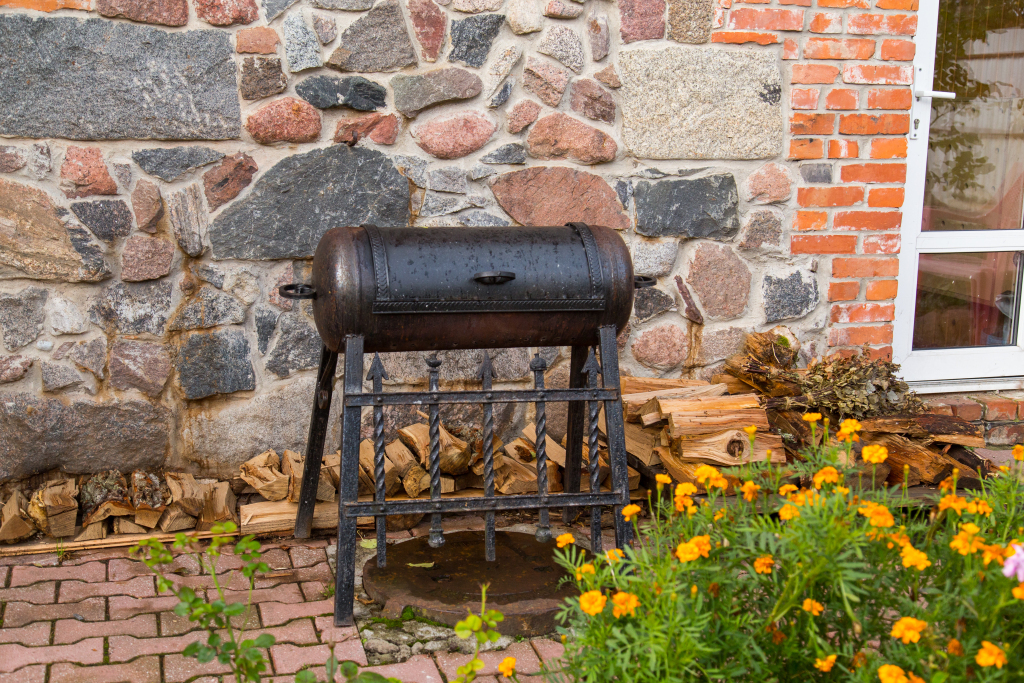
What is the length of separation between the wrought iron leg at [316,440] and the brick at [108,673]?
830 mm

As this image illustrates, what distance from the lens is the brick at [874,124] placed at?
338cm

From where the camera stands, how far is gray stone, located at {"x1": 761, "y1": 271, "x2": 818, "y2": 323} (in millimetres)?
3445

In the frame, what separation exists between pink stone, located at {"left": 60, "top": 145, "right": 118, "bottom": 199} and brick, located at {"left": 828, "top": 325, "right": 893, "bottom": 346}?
9.24ft

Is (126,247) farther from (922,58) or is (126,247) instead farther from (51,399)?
(922,58)

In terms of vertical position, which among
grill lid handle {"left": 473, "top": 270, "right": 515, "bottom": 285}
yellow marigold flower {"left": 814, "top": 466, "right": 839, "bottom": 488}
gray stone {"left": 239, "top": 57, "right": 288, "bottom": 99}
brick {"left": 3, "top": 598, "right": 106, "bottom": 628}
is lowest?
brick {"left": 3, "top": 598, "right": 106, "bottom": 628}

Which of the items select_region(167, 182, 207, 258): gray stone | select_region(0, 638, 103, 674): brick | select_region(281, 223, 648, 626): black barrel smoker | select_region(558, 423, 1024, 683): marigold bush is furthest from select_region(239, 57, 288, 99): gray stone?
select_region(558, 423, 1024, 683): marigold bush

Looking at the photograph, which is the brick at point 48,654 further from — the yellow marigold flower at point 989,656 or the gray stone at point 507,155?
the gray stone at point 507,155

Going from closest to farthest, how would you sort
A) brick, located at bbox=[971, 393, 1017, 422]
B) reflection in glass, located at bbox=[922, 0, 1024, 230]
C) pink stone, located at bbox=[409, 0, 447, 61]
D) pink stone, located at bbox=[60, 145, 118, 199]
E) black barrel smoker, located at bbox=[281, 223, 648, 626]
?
black barrel smoker, located at bbox=[281, 223, 648, 626] < pink stone, located at bbox=[60, 145, 118, 199] < pink stone, located at bbox=[409, 0, 447, 61] < reflection in glass, located at bbox=[922, 0, 1024, 230] < brick, located at bbox=[971, 393, 1017, 422]

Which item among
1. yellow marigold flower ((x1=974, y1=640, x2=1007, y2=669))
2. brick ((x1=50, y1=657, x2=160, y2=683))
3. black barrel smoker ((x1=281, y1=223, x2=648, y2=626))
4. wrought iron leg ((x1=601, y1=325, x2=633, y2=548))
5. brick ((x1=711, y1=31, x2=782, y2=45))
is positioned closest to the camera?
yellow marigold flower ((x1=974, y1=640, x2=1007, y2=669))

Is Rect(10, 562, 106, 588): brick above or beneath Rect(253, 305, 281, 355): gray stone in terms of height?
beneath

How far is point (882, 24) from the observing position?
3.34 meters

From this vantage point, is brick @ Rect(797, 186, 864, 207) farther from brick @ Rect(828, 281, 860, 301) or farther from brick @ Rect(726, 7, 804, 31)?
brick @ Rect(726, 7, 804, 31)

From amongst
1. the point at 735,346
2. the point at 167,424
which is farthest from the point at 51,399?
the point at 735,346

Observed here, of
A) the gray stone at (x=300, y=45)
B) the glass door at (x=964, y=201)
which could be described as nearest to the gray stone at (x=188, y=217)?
the gray stone at (x=300, y=45)
